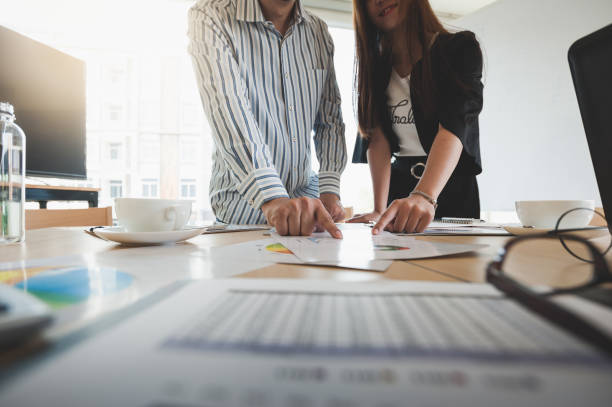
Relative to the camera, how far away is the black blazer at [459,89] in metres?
0.98

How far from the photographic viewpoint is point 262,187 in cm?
76

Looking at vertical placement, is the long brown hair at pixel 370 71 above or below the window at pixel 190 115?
below

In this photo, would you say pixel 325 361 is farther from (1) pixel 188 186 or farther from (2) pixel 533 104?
(1) pixel 188 186

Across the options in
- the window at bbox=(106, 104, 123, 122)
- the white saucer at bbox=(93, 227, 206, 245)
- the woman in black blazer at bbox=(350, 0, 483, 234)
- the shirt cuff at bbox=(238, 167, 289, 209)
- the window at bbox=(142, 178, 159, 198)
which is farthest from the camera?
the window at bbox=(142, 178, 159, 198)

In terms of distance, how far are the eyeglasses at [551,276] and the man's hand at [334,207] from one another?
1.89ft

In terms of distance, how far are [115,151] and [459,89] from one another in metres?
3.31

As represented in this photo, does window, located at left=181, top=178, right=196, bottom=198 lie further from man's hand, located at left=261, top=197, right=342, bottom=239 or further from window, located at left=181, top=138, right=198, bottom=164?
man's hand, located at left=261, top=197, right=342, bottom=239

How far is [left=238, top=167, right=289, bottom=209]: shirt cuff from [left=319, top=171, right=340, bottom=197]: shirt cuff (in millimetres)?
378

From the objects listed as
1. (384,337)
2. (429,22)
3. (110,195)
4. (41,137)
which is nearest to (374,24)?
(429,22)

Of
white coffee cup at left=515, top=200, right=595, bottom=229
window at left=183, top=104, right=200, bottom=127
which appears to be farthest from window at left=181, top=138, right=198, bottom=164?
white coffee cup at left=515, top=200, right=595, bottom=229

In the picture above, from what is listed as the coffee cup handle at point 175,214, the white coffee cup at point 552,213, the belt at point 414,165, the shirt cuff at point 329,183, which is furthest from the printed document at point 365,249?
the belt at point 414,165

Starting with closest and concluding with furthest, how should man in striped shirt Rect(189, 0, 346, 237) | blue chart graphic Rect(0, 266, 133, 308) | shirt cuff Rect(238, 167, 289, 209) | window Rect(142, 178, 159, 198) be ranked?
blue chart graphic Rect(0, 266, 133, 308) < shirt cuff Rect(238, 167, 289, 209) < man in striped shirt Rect(189, 0, 346, 237) < window Rect(142, 178, 159, 198)

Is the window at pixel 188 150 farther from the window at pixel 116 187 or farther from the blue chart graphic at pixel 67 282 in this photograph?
the blue chart graphic at pixel 67 282

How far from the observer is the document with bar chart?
0.11m
